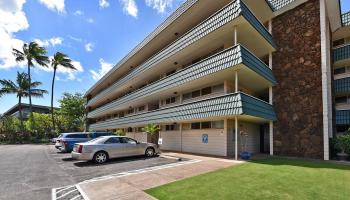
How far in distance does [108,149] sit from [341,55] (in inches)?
804

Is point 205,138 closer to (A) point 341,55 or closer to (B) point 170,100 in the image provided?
(B) point 170,100

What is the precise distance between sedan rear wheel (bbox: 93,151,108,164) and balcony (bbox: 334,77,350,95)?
64.1 feet

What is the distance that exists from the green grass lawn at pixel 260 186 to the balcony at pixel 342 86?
42.2 feet

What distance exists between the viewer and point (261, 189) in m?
7.39

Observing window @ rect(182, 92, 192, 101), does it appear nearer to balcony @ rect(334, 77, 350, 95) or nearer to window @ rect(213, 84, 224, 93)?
window @ rect(213, 84, 224, 93)

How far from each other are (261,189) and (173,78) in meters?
14.2

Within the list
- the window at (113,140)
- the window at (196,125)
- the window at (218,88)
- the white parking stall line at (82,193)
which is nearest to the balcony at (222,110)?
the window at (196,125)

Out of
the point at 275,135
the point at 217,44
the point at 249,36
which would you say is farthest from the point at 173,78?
the point at 275,135

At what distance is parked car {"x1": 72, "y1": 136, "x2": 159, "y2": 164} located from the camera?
14.1 meters

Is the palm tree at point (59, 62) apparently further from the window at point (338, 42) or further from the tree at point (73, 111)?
the window at point (338, 42)

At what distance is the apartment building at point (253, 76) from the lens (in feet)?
50.6

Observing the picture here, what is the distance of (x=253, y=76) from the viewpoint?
16656 mm

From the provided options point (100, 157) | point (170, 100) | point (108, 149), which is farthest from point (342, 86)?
point (100, 157)

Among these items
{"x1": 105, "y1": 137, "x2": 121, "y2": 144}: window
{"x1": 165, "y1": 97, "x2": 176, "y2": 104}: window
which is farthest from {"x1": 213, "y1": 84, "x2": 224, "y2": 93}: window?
{"x1": 105, "y1": 137, "x2": 121, "y2": 144}: window
